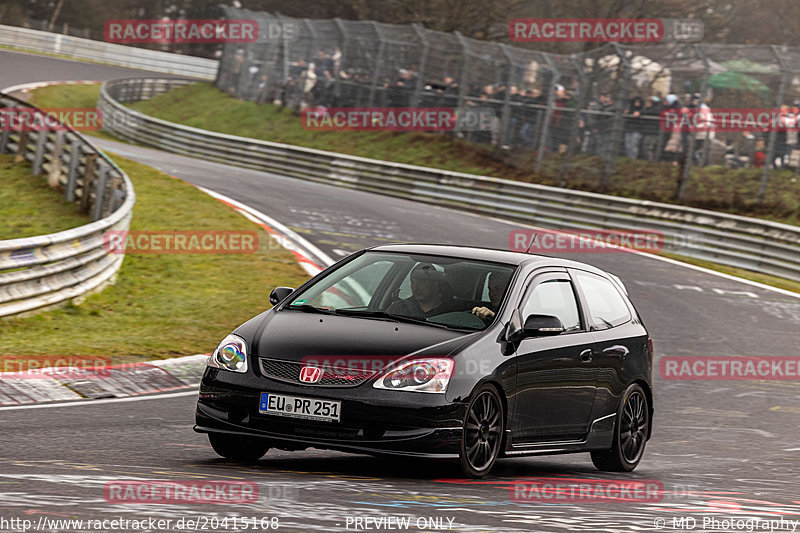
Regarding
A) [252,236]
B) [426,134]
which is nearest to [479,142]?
[426,134]

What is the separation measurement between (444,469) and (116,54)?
57.6m

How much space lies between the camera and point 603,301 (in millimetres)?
8836

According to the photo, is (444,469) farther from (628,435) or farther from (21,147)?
(21,147)

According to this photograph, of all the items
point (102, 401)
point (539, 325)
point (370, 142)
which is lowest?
point (102, 401)

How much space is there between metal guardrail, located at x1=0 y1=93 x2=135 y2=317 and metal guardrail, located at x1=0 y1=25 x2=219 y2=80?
3736 centimetres

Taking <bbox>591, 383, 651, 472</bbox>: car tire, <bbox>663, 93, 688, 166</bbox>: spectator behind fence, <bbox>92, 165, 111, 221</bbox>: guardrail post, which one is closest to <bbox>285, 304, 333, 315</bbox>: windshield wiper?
<bbox>591, 383, 651, 472</bbox>: car tire

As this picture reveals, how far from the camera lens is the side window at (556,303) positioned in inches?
311

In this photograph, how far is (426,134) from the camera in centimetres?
3594

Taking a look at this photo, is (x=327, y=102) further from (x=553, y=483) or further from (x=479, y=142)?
(x=553, y=483)

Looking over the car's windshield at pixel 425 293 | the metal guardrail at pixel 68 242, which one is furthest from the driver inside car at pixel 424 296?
the metal guardrail at pixel 68 242

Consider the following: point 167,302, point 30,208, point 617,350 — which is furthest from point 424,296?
point 30,208

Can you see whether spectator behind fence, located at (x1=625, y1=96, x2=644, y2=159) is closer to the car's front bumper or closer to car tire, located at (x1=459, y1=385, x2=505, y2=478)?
car tire, located at (x1=459, y1=385, x2=505, y2=478)

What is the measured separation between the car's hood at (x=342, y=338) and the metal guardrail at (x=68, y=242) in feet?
20.6

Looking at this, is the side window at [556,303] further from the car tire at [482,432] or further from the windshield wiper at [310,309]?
the windshield wiper at [310,309]
